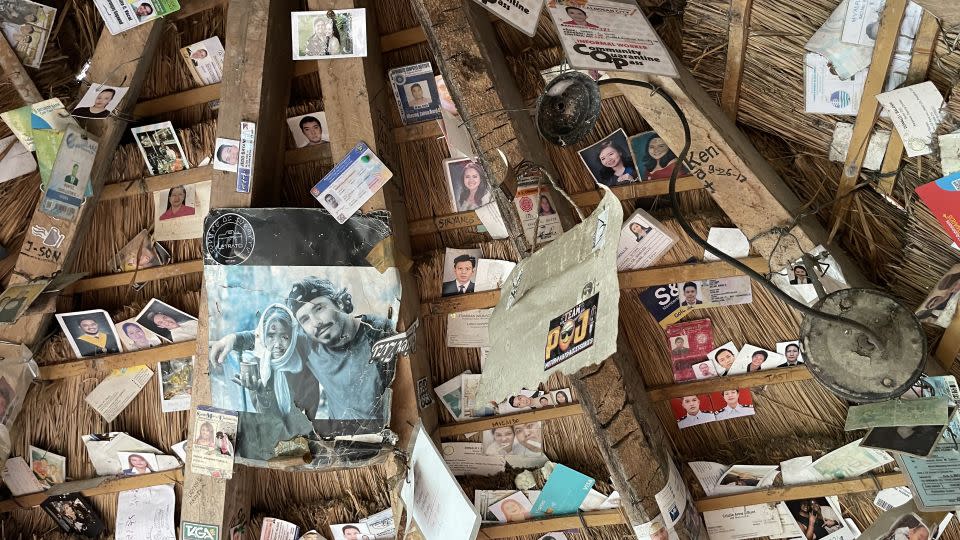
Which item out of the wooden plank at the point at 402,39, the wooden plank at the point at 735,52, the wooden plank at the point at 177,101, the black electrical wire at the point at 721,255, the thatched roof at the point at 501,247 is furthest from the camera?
the wooden plank at the point at 177,101

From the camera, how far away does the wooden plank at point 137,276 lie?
8.59 ft

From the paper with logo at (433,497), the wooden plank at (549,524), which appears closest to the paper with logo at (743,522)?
the wooden plank at (549,524)

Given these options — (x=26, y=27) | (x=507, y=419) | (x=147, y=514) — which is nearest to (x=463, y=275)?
(x=507, y=419)

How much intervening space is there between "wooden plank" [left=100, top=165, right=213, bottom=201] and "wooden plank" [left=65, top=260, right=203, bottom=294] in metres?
0.26

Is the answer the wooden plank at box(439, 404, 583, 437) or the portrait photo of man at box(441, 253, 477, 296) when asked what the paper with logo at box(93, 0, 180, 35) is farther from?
the wooden plank at box(439, 404, 583, 437)

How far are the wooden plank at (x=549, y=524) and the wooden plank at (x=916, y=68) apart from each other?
134 centimetres

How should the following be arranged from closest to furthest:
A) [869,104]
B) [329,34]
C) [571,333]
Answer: [571,333], [869,104], [329,34]

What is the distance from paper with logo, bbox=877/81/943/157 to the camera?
174 cm

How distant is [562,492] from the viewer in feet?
8.58

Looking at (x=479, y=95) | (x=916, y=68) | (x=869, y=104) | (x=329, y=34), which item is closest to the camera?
(x=916, y=68)

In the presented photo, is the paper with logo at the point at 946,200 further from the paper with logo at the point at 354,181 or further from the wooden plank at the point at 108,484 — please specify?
the wooden plank at the point at 108,484

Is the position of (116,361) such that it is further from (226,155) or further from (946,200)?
(946,200)

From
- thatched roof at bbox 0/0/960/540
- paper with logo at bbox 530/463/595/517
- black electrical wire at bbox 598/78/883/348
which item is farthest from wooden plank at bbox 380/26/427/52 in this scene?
paper with logo at bbox 530/463/595/517

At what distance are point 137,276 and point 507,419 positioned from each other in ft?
4.41
